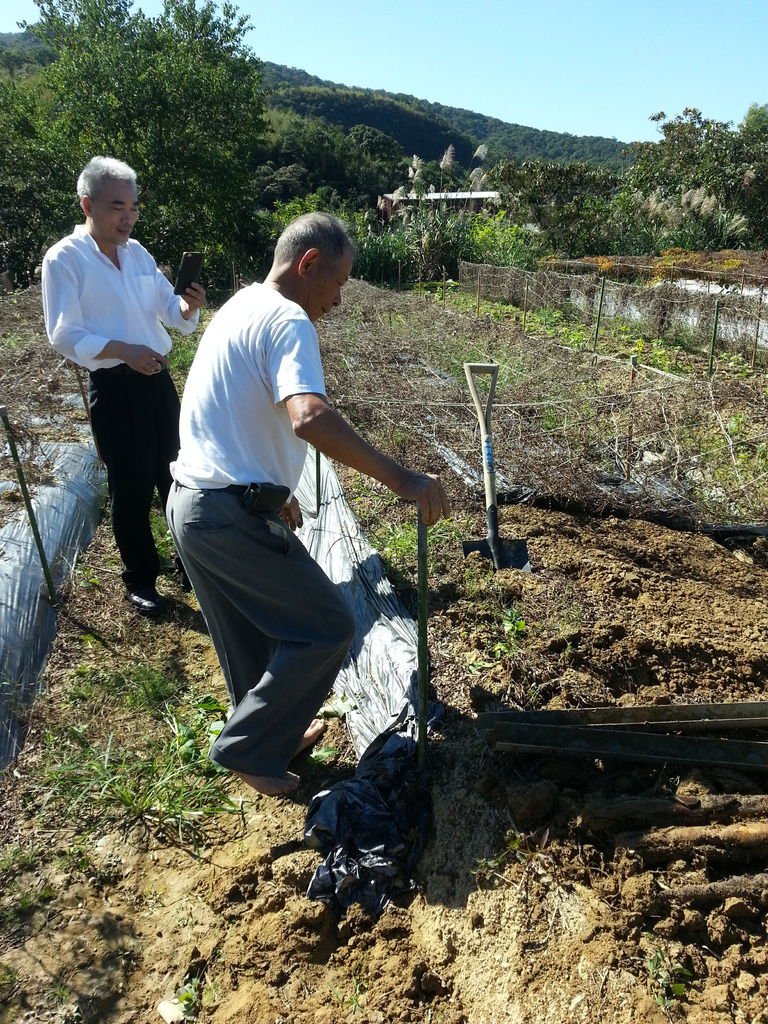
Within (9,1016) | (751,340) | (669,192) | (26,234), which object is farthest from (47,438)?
(669,192)

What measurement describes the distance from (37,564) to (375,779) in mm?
2021

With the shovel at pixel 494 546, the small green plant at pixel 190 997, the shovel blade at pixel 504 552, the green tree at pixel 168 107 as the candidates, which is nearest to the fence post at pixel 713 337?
the shovel at pixel 494 546

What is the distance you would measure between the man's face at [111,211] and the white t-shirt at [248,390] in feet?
3.85

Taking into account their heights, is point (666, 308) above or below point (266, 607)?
above

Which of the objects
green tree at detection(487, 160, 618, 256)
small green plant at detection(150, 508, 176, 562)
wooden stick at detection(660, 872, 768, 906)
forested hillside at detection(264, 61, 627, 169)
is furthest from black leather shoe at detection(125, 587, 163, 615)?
forested hillside at detection(264, 61, 627, 169)

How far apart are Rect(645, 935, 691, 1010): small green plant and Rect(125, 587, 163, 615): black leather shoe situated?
2.32 meters

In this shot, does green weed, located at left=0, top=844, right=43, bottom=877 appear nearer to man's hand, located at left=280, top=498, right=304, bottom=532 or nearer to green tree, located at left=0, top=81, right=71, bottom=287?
man's hand, located at left=280, top=498, right=304, bottom=532

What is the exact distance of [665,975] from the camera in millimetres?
1502

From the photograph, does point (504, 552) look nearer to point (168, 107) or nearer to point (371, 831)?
point (371, 831)

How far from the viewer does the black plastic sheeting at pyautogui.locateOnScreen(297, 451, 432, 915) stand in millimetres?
1838

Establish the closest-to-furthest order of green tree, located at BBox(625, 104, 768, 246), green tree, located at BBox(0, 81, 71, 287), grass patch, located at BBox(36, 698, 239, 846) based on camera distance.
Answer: grass patch, located at BBox(36, 698, 239, 846) → green tree, located at BBox(0, 81, 71, 287) → green tree, located at BBox(625, 104, 768, 246)

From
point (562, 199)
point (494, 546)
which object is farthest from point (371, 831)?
point (562, 199)

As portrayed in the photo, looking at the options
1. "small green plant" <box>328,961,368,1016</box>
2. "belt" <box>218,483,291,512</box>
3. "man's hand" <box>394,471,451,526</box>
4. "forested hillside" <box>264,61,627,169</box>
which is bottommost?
"small green plant" <box>328,961,368,1016</box>

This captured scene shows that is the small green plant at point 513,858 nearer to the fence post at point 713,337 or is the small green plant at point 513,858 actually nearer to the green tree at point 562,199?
the fence post at point 713,337
